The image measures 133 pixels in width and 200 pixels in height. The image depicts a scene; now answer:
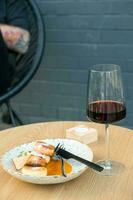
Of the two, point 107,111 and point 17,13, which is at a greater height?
point 17,13

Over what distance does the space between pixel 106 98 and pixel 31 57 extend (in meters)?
1.46

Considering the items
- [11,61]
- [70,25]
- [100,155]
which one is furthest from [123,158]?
[70,25]

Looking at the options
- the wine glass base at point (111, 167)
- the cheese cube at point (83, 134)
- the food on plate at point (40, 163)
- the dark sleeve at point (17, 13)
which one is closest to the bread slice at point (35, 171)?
the food on plate at point (40, 163)

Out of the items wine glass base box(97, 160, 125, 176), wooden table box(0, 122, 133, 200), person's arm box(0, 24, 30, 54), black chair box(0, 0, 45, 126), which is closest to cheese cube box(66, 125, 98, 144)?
wooden table box(0, 122, 133, 200)

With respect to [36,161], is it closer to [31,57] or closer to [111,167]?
[111,167]

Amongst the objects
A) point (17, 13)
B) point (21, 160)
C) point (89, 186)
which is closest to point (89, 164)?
point (89, 186)

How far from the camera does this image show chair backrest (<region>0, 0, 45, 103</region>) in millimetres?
2297

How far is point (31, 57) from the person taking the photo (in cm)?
247

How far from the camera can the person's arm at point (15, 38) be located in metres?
2.38

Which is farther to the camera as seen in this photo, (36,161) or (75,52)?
(75,52)

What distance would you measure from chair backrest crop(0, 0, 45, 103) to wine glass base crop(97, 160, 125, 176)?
1.25 meters

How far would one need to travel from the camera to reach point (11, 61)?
2.41 metres

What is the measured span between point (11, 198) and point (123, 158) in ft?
1.05

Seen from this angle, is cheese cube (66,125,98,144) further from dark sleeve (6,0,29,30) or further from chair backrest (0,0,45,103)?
dark sleeve (6,0,29,30)
